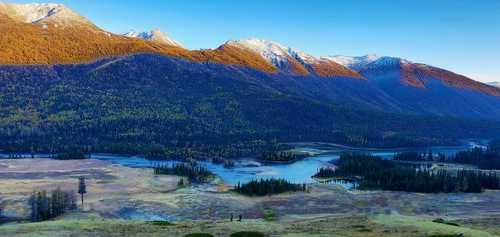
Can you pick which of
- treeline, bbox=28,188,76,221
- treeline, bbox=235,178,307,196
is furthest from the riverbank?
treeline, bbox=235,178,307,196

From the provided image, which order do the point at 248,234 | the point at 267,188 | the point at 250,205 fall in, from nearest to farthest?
the point at 248,234
the point at 250,205
the point at 267,188

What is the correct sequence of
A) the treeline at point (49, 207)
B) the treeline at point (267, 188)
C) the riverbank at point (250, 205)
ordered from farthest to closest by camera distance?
1. the treeline at point (267, 188)
2. the riverbank at point (250, 205)
3. the treeline at point (49, 207)

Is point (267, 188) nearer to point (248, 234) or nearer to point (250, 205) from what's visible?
point (250, 205)

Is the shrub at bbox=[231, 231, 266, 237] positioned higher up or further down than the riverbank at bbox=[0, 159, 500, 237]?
higher up

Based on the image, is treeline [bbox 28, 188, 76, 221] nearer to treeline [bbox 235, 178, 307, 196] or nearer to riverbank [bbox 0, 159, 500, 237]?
riverbank [bbox 0, 159, 500, 237]

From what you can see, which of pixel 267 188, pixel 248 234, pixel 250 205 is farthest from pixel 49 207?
pixel 267 188

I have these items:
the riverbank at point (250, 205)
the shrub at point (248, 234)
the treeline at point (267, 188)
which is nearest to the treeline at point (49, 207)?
the riverbank at point (250, 205)

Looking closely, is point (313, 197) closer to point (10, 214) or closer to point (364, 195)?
point (364, 195)

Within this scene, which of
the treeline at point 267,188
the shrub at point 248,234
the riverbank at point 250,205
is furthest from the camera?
the treeline at point 267,188

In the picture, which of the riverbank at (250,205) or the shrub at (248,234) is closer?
the shrub at (248,234)

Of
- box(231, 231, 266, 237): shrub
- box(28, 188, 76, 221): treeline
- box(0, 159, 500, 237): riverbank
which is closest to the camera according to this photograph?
box(231, 231, 266, 237): shrub

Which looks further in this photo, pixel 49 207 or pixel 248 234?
pixel 49 207

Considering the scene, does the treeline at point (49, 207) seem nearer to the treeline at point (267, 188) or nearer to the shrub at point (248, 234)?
the treeline at point (267, 188)
